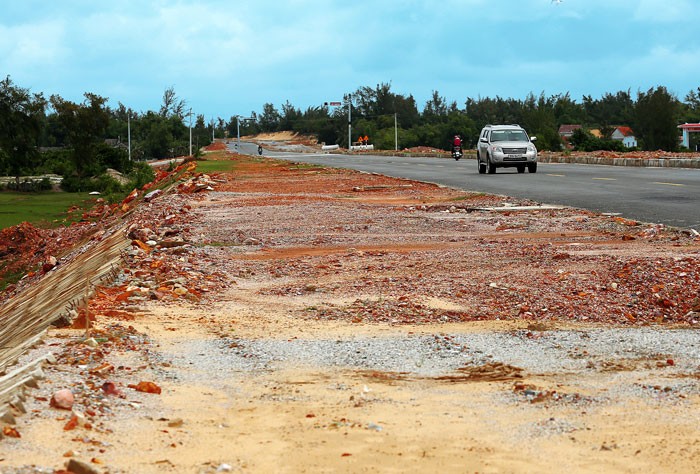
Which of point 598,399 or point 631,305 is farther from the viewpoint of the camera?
point 631,305

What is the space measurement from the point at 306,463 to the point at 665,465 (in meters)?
1.58

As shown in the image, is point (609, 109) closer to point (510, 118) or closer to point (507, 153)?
point (510, 118)

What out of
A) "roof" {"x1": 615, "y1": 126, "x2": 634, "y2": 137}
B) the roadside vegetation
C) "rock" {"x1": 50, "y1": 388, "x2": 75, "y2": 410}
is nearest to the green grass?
the roadside vegetation

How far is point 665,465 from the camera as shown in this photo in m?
4.41

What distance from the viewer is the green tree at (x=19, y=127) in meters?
69.2

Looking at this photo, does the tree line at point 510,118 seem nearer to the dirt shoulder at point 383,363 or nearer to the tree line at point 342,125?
the tree line at point 342,125

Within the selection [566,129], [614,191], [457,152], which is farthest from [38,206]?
[566,129]

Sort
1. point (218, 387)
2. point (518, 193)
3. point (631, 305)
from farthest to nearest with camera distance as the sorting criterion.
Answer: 1. point (518, 193)
2. point (631, 305)
3. point (218, 387)

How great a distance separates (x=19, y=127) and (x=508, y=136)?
46.7 meters

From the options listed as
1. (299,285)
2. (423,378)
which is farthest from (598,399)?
(299,285)

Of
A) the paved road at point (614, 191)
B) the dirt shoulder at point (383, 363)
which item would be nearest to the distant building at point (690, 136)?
the paved road at point (614, 191)

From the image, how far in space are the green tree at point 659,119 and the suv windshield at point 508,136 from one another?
3864cm

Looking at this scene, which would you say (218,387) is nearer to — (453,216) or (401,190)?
(453,216)

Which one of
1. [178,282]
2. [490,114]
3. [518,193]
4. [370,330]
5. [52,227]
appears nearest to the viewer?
[370,330]
